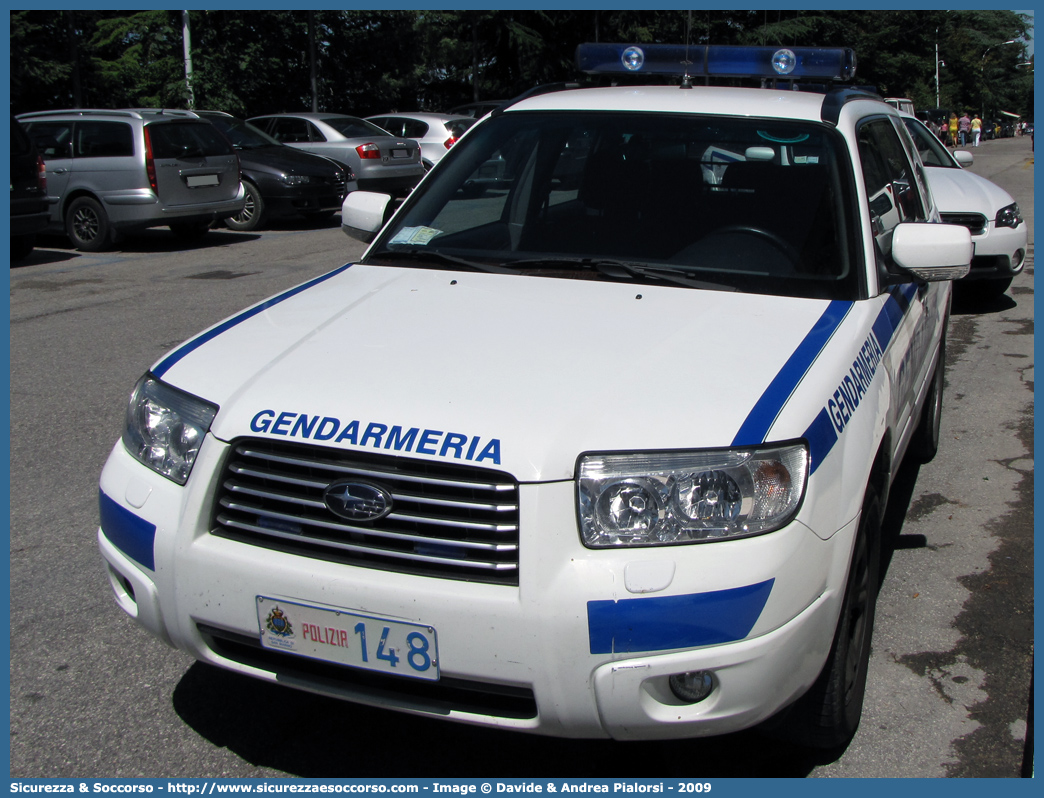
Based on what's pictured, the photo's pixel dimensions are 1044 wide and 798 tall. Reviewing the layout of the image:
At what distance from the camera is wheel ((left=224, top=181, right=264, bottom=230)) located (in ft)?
47.7

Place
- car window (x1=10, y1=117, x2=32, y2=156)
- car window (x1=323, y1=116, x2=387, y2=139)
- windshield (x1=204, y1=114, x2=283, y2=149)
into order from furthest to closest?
car window (x1=323, y1=116, x2=387, y2=139), windshield (x1=204, y1=114, x2=283, y2=149), car window (x1=10, y1=117, x2=32, y2=156)

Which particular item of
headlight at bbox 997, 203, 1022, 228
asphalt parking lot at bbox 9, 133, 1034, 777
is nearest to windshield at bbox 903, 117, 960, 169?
headlight at bbox 997, 203, 1022, 228

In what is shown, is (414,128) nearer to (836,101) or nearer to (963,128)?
(836,101)

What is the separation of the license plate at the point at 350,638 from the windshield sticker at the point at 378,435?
381 millimetres

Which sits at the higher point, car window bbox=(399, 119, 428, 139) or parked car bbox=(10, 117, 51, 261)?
car window bbox=(399, 119, 428, 139)

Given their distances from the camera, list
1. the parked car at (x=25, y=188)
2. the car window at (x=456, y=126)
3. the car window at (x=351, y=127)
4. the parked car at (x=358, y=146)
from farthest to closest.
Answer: the car window at (x=456, y=126)
the car window at (x=351, y=127)
the parked car at (x=358, y=146)
the parked car at (x=25, y=188)

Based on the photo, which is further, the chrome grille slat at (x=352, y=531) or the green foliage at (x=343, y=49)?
the green foliage at (x=343, y=49)

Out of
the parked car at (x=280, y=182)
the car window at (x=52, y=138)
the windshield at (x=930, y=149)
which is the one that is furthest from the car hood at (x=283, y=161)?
the windshield at (x=930, y=149)

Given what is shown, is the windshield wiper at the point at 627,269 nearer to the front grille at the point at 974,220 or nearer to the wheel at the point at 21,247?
the front grille at the point at 974,220

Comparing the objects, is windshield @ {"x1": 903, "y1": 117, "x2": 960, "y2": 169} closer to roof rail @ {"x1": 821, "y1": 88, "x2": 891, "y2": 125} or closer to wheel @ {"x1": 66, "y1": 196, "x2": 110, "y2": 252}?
roof rail @ {"x1": 821, "y1": 88, "x2": 891, "y2": 125}

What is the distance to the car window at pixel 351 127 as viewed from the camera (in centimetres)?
1739

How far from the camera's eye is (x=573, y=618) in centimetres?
215

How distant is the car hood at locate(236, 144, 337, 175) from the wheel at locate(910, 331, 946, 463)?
37.7 feet
